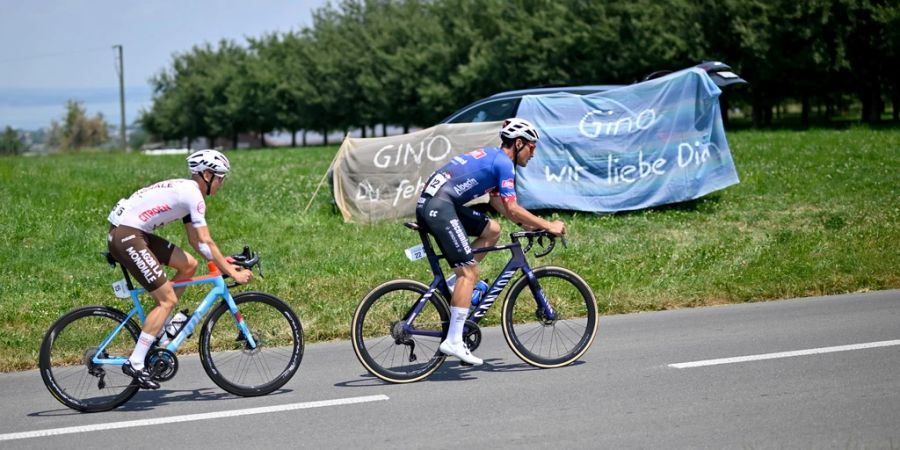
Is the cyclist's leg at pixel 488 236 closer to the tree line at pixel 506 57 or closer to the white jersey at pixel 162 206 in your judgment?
the white jersey at pixel 162 206

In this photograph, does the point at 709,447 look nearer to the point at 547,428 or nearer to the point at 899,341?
the point at 547,428

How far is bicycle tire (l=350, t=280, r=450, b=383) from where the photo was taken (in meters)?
8.01

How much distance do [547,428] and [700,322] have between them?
3895 millimetres

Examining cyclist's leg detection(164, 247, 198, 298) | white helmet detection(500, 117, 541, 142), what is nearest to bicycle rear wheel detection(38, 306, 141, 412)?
cyclist's leg detection(164, 247, 198, 298)

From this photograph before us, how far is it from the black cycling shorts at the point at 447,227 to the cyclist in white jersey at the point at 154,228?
1380 mm

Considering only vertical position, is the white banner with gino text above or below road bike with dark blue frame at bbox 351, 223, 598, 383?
above

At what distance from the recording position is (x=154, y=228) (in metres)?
7.52

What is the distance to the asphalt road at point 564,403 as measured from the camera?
6473 mm

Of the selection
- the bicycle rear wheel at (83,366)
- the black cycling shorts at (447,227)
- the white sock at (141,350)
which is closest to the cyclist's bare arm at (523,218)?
the black cycling shorts at (447,227)

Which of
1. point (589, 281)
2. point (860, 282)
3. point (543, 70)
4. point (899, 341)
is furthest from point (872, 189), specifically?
point (543, 70)

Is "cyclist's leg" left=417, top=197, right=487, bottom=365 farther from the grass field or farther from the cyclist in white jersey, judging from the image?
the grass field

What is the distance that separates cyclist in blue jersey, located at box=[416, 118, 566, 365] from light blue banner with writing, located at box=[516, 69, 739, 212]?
305 inches

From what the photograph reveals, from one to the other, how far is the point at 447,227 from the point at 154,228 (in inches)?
81.1

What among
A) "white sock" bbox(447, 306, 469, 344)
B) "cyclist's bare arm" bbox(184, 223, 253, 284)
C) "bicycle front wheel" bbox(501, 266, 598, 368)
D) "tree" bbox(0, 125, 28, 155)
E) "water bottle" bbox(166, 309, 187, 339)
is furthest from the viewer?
"tree" bbox(0, 125, 28, 155)
